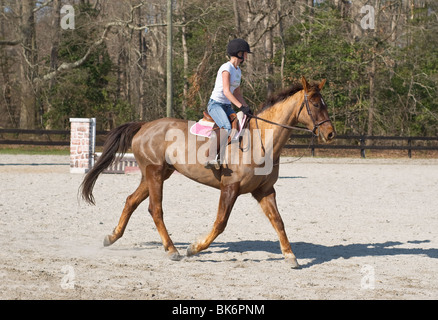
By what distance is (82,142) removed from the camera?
17547 millimetres

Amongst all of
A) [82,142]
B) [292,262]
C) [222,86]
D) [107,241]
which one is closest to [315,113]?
[222,86]

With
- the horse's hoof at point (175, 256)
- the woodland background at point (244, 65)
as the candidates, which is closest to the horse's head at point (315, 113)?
the horse's hoof at point (175, 256)

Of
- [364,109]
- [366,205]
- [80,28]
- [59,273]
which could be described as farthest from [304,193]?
[80,28]

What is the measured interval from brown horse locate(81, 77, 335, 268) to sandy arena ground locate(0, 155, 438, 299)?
51 cm

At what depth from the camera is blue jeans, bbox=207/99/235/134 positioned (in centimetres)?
715

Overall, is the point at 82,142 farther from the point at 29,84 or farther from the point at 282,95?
the point at 29,84

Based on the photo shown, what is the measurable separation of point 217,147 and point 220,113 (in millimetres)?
394

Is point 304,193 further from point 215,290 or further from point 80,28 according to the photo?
point 80,28

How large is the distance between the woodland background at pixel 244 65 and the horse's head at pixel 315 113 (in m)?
25.1

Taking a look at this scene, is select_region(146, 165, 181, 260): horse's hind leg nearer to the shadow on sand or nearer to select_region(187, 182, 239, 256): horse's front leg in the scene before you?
select_region(187, 182, 239, 256): horse's front leg

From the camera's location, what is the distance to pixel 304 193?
14023 millimetres

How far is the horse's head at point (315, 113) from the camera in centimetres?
686

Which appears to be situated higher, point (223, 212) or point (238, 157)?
point (238, 157)
